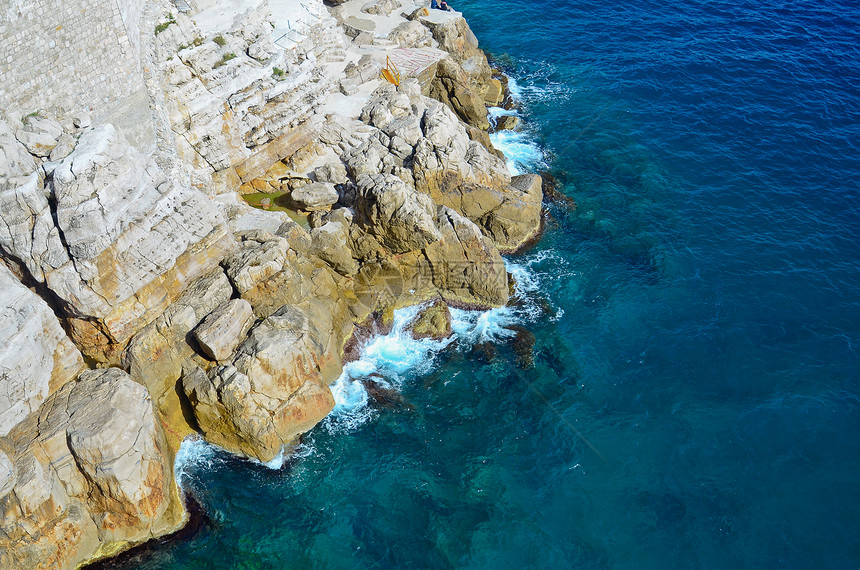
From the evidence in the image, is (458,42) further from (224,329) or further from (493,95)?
(224,329)

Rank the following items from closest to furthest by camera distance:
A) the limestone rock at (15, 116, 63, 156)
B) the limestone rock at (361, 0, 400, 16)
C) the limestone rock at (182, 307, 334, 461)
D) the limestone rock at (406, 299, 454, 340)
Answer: the limestone rock at (15, 116, 63, 156), the limestone rock at (182, 307, 334, 461), the limestone rock at (406, 299, 454, 340), the limestone rock at (361, 0, 400, 16)

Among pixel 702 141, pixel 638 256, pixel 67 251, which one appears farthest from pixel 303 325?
pixel 702 141

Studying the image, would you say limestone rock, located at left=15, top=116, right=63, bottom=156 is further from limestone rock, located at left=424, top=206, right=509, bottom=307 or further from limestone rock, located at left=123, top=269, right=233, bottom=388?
limestone rock, located at left=424, top=206, right=509, bottom=307

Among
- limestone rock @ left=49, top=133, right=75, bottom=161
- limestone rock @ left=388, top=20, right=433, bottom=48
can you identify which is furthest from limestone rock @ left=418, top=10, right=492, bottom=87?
limestone rock @ left=49, top=133, right=75, bottom=161

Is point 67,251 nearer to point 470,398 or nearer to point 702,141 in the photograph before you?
point 470,398

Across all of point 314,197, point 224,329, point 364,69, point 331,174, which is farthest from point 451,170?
point 224,329

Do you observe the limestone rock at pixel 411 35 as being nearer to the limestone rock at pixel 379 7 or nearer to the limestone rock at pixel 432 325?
the limestone rock at pixel 379 7
